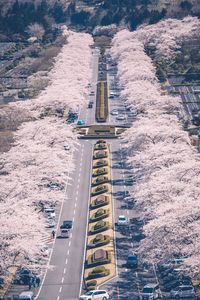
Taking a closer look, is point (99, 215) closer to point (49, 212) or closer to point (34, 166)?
point (49, 212)

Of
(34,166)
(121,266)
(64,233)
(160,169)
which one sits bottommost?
(64,233)

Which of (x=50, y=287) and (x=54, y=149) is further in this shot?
(x=54, y=149)

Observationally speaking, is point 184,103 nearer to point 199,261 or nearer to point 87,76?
point 87,76

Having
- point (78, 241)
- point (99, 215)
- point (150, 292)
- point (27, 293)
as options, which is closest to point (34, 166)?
point (99, 215)

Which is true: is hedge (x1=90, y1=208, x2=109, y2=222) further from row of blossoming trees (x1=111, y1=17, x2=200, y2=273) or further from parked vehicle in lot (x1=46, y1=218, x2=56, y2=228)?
parked vehicle in lot (x1=46, y1=218, x2=56, y2=228)

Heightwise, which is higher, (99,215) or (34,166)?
(34,166)

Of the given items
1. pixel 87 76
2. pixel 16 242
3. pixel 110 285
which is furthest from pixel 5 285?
pixel 87 76
